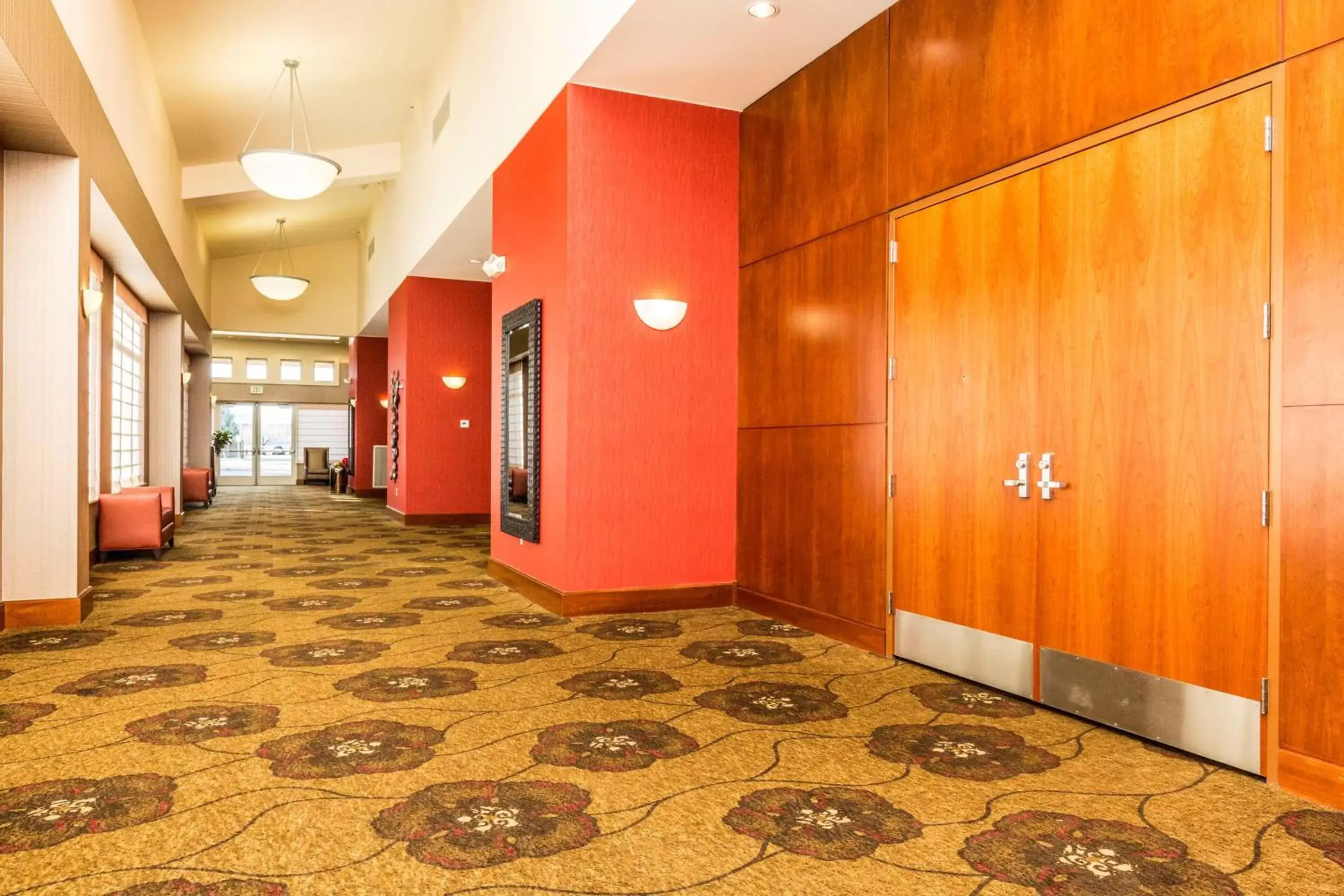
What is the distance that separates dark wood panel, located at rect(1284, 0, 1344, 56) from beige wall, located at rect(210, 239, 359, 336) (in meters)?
17.8

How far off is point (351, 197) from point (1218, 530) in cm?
1463

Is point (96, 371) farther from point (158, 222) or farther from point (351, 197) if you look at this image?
point (351, 197)

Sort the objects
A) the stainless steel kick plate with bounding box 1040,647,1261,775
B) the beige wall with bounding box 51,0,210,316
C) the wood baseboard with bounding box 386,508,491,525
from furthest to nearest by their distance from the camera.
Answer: the wood baseboard with bounding box 386,508,491,525 < the beige wall with bounding box 51,0,210,316 < the stainless steel kick plate with bounding box 1040,647,1261,775

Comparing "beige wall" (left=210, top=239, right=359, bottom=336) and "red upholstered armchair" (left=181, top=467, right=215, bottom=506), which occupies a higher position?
"beige wall" (left=210, top=239, right=359, bottom=336)

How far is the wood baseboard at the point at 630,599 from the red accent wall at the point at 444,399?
6.79 meters

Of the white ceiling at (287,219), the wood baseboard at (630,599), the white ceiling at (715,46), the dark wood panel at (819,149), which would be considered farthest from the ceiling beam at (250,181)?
the wood baseboard at (630,599)

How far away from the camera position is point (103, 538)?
27.0ft

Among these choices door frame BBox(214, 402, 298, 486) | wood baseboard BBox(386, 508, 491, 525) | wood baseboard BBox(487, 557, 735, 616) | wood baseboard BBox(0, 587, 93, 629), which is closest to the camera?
wood baseboard BBox(0, 587, 93, 629)

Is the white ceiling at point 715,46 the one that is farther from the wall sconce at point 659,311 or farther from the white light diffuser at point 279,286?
the white light diffuser at point 279,286

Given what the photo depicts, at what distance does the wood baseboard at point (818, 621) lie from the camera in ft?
15.8

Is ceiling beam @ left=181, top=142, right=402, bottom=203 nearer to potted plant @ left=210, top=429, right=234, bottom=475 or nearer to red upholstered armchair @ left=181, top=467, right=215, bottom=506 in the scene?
red upholstered armchair @ left=181, top=467, right=215, bottom=506

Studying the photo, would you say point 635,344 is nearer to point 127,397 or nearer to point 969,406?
point 969,406

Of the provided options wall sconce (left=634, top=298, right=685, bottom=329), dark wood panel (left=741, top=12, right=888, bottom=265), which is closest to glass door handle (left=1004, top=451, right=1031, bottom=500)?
dark wood panel (left=741, top=12, right=888, bottom=265)

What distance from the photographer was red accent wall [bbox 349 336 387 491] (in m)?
17.7
